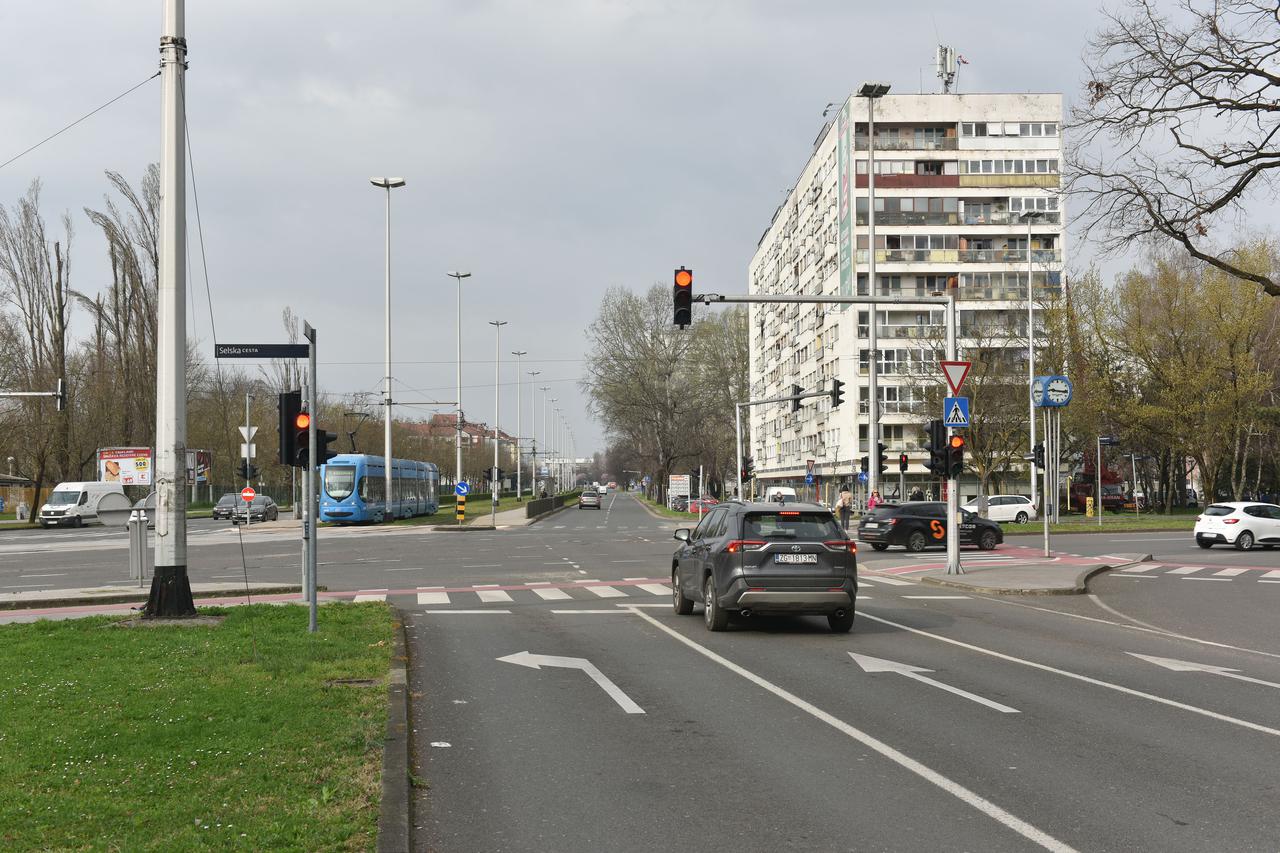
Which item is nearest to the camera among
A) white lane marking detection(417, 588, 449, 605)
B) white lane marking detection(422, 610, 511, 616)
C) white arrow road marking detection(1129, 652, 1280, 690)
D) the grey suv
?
white arrow road marking detection(1129, 652, 1280, 690)

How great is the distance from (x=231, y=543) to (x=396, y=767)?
3493 centimetres

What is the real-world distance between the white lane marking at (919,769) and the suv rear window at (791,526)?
2.83m

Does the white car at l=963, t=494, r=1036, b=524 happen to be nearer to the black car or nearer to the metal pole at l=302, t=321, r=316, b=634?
the black car

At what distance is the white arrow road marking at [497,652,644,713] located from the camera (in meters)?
9.99

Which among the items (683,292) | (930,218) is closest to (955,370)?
(683,292)

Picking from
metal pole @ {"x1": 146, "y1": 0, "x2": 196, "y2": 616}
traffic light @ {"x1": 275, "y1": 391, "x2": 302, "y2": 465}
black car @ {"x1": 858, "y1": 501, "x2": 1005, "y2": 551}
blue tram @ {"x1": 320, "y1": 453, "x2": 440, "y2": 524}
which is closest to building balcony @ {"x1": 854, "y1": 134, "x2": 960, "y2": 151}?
blue tram @ {"x1": 320, "y1": 453, "x2": 440, "y2": 524}

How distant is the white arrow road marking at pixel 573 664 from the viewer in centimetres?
999

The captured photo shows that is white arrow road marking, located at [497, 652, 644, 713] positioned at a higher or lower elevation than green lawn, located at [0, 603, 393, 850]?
lower

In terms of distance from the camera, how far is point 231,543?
39125 mm

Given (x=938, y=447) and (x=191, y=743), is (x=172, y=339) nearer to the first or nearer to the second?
(x=191, y=743)

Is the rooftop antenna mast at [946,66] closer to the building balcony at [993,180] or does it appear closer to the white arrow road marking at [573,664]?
the building balcony at [993,180]

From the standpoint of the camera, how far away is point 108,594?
19094 millimetres

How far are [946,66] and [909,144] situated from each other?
733 centimetres

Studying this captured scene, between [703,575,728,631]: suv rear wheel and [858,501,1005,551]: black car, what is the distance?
68.1 ft
